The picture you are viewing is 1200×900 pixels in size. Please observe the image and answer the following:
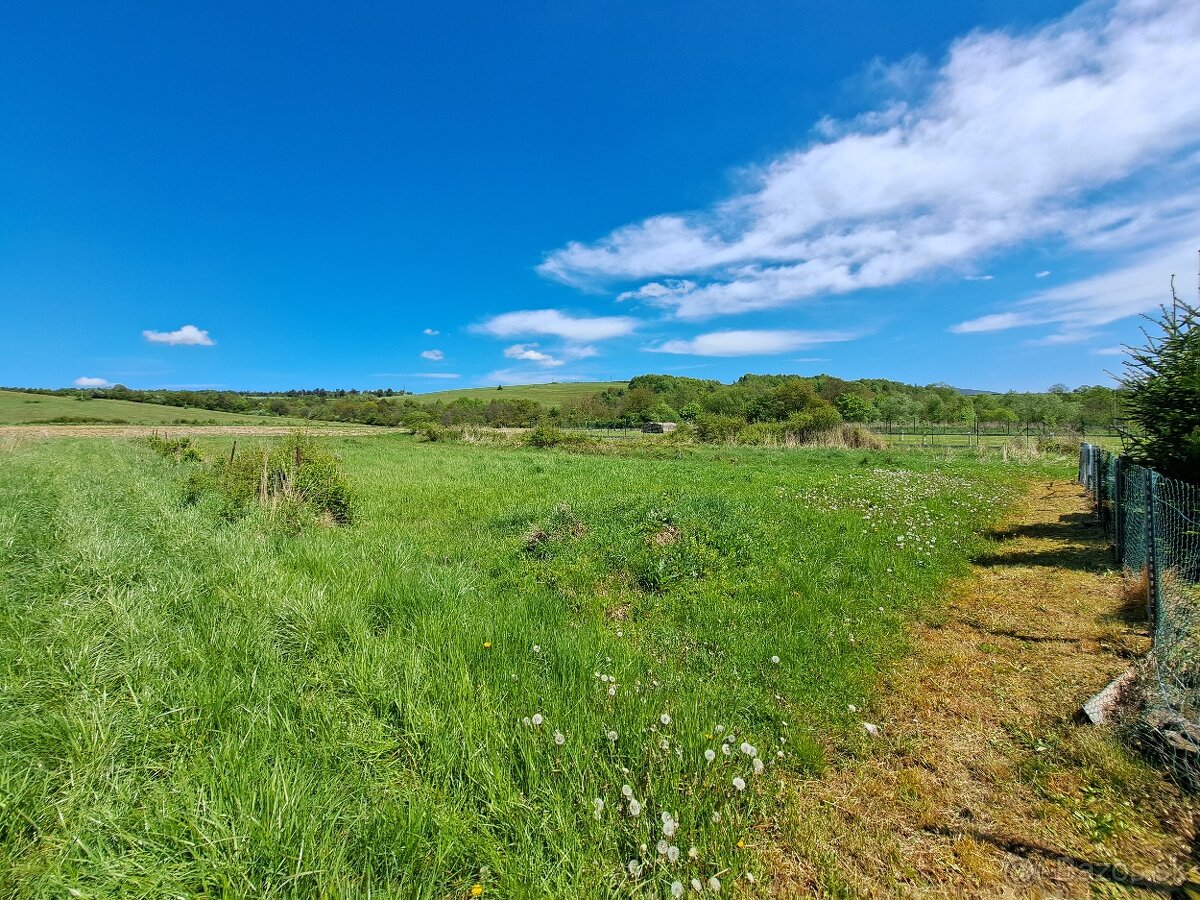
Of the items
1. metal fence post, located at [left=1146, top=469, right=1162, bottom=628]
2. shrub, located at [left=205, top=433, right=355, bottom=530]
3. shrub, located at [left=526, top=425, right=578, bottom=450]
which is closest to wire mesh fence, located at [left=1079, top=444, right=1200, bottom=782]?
metal fence post, located at [left=1146, top=469, right=1162, bottom=628]

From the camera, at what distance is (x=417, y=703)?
3203mm

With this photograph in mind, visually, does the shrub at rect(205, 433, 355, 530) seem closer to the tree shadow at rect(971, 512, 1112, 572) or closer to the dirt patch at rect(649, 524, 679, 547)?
the dirt patch at rect(649, 524, 679, 547)

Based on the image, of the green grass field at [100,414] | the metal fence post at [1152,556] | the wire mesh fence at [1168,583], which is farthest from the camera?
the green grass field at [100,414]

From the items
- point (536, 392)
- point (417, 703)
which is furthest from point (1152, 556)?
point (536, 392)

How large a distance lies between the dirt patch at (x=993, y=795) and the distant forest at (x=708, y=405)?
121 feet

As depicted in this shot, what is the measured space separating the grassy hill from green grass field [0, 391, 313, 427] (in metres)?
46.3

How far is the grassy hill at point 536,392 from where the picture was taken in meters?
125

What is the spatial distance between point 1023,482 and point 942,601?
15508mm

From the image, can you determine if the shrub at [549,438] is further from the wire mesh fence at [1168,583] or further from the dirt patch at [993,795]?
the dirt patch at [993,795]

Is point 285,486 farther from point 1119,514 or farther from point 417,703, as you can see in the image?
point 1119,514

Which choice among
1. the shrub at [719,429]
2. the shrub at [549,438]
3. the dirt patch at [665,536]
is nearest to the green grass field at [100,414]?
the shrub at [549,438]

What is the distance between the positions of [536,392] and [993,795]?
138049 mm

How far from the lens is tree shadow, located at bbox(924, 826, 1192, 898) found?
7.56 feet

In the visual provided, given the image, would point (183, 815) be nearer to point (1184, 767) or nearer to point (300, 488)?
point (1184, 767)
